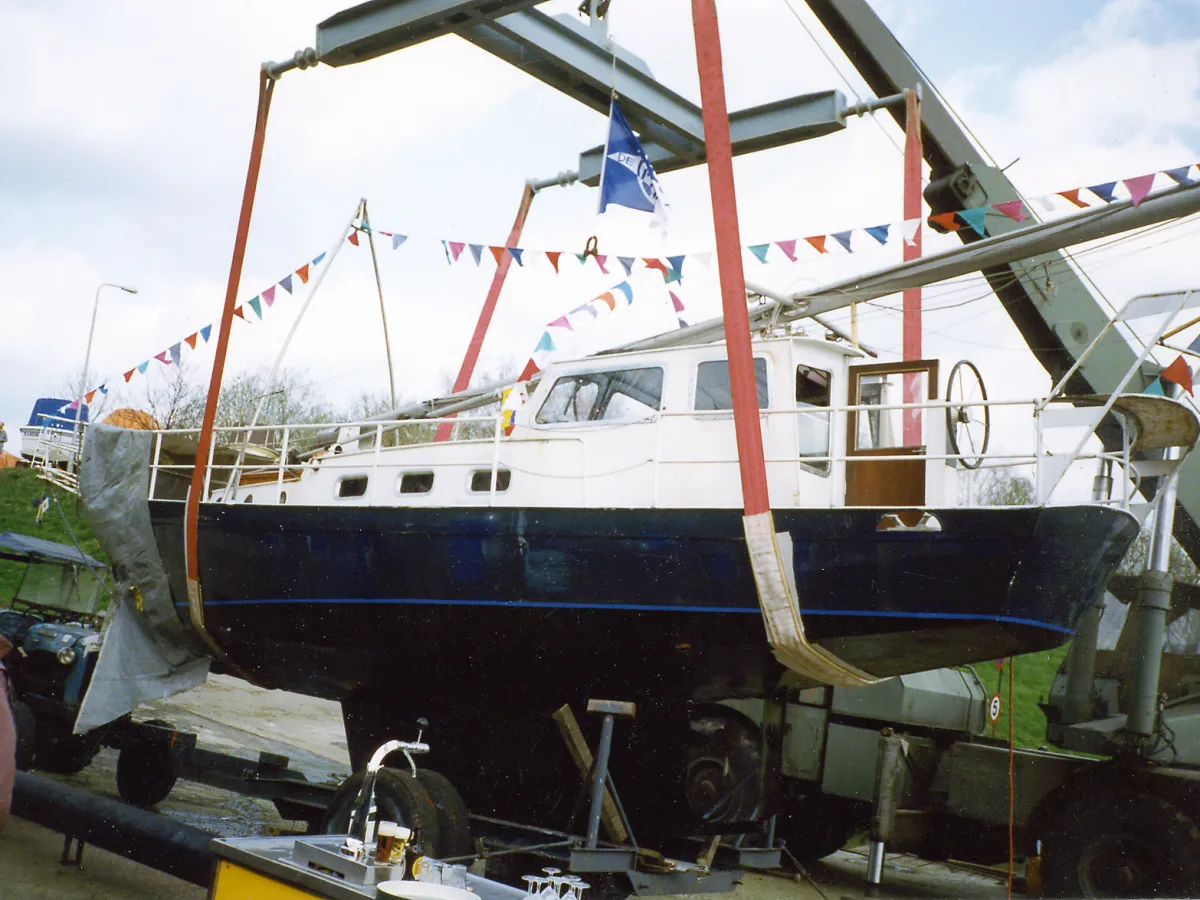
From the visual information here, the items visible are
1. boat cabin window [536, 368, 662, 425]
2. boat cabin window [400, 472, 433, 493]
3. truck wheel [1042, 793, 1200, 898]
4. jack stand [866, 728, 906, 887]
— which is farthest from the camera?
jack stand [866, 728, 906, 887]

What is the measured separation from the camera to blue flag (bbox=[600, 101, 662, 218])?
7270mm

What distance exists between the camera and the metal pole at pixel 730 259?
18.0ft

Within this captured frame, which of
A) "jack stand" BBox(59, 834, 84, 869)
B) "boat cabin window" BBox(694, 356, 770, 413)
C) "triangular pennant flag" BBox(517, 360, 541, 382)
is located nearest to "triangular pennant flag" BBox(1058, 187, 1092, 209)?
"boat cabin window" BBox(694, 356, 770, 413)

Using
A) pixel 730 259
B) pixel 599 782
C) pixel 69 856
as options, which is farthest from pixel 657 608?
pixel 69 856

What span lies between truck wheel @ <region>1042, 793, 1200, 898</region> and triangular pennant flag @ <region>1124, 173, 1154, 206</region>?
13.3 feet

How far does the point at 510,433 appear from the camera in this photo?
7.86 m

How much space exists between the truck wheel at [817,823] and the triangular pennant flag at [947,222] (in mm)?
4970

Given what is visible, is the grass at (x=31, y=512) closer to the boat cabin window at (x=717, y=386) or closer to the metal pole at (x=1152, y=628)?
the boat cabin window at (x=717, y=386)

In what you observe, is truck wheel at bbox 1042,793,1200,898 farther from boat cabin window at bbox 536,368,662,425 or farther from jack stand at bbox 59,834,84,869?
jack stand at bbox 59,834,84,869

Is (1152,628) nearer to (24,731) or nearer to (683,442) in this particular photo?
(683,442)

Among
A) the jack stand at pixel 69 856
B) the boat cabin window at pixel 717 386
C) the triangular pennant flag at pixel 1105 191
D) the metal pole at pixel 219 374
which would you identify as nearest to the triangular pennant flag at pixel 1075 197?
the triangular pennant flag at pixel 1105 191

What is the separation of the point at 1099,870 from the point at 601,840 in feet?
12.7

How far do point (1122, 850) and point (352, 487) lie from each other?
20.1ft

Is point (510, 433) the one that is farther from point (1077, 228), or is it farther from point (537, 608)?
point (1077, 228)
